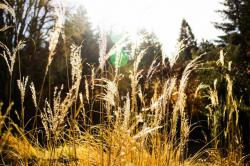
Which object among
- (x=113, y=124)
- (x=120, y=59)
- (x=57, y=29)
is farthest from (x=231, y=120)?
(x=57, y=29)

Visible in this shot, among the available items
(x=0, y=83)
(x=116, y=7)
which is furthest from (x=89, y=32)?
(x=116, y=7)

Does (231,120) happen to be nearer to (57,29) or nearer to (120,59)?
(120,59)

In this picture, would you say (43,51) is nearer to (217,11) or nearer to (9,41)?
(9,41)

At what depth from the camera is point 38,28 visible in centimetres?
1462

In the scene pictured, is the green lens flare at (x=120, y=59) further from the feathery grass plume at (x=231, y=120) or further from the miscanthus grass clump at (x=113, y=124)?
the feathery grass plume at (x=231, y=120)

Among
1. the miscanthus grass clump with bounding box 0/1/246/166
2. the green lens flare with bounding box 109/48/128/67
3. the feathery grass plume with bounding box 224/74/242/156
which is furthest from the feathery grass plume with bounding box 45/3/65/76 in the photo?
the feathery grass plume with bounding box 224/74/242/156

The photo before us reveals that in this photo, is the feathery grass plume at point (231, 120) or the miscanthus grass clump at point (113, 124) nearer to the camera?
the miscanthus grass clump at point (113, 124)

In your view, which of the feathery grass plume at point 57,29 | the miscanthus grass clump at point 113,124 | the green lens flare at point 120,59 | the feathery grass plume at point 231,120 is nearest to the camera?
the feathery grass plume at point 57,29

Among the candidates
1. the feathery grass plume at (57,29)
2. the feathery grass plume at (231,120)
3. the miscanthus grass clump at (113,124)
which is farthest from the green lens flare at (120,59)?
the feathery grass plume at (231,120)

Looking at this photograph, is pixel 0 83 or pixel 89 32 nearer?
pixel 0 83

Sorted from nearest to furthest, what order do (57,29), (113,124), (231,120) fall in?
(57,29)
(113,124)
(231,120)

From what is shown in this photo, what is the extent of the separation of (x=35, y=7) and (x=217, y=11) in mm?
15515

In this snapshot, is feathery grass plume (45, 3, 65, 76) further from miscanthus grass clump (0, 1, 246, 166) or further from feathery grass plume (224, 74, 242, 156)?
feathery grass plume (224, 74, 242, 156)

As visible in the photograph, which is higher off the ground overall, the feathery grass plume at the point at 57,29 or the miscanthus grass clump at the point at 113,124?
the feathery grass plume at the point at 57,29
